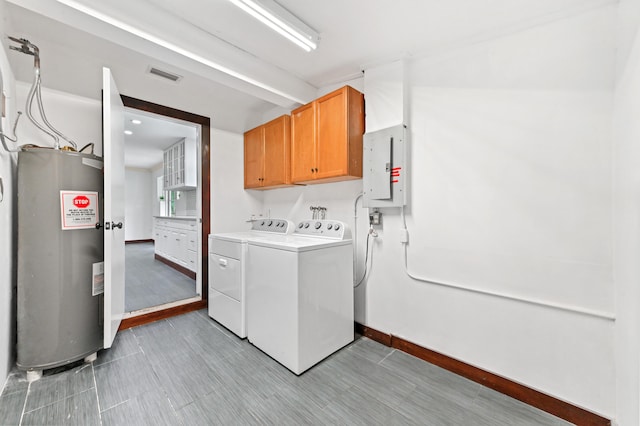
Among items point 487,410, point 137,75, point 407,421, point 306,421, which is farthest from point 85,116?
point 487,410

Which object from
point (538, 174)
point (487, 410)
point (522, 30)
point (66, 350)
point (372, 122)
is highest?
point (522, 30)

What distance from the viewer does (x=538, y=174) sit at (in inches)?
60.4

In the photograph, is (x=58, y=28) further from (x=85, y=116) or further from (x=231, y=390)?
(x=231, y=390)

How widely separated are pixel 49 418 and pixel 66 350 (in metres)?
0.48

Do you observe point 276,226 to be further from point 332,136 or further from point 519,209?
point 519,209

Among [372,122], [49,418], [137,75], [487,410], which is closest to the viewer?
[49,418]

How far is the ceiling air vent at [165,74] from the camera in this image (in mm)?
2371

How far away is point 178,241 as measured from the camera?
14.6ft

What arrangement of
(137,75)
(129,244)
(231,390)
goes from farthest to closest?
(129,244), (137,75), (231,390)

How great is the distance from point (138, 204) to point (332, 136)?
845 cm

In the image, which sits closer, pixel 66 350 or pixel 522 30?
pixel 522 30

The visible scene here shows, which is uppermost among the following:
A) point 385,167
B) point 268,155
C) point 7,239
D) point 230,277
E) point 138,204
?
point 268,155

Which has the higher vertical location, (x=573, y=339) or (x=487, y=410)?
(x=573, y=339)

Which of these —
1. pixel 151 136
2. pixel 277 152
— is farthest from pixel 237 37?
pixel 151 136
